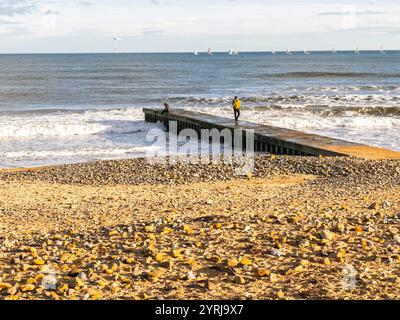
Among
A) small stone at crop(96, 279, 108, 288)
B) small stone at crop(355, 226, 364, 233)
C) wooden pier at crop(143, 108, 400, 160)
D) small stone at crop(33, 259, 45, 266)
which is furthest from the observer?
wooden pier at crop(143, 108, 400, 160)

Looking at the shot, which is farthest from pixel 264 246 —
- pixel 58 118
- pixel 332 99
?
pixel 332 99

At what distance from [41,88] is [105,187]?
5248 centimetres

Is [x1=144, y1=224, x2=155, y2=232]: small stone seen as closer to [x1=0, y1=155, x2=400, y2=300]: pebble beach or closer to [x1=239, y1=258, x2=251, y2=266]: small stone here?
[x1=0, y1=155, x2=400, y2=300]: pebble beach

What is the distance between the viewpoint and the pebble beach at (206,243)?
265 inches

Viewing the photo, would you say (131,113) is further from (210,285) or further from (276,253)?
(210,285)

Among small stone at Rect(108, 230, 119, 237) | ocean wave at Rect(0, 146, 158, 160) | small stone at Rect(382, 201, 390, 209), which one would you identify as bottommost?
ocean wave at Rect(0, 146, 158, 160)

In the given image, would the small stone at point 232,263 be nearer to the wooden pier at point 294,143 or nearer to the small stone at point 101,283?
the small stone at point 101,283

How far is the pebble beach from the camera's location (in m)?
6.72

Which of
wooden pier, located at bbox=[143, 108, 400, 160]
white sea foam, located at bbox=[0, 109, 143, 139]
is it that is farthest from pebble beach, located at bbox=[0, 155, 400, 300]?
white sea foam, located at bbox=[0, 109, 143, 139]

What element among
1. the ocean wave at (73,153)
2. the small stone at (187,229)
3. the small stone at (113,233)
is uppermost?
the small stone at (187,229)

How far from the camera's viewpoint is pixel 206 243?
8.35 m

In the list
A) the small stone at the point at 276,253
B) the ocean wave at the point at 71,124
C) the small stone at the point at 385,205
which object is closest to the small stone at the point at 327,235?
the small stone at the point at 276,253

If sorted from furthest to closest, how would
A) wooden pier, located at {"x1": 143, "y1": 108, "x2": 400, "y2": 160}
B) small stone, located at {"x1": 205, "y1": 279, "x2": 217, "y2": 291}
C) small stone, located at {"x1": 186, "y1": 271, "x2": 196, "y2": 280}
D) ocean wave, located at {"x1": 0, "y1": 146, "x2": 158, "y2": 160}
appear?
ocean wave, located at {"x1": 0, "y1": 146, "x2": 158, "y2": 160} → wooden pier, located at {"x1": 143, "y1": 108, "x2": 400, "y2": 160} → small stone, located at {"x1": 186, "y1": 271, "x2": 196, "y2": 280} → small stone, located at {"x1": 205, "y1": 279, "x2": 217, "y2": 291}

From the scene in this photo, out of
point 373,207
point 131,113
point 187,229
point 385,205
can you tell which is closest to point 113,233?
point 187,229
